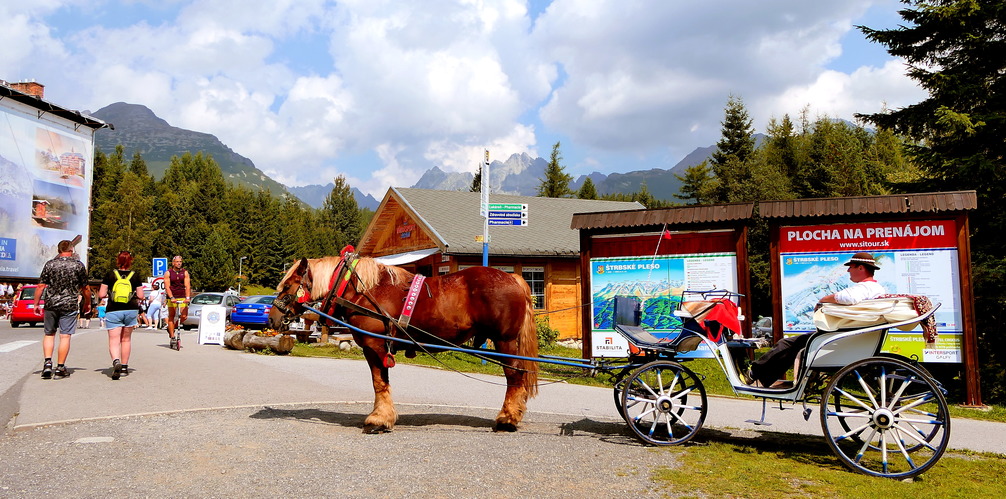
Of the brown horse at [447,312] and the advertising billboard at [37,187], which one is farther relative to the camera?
the advertising billboard at [37,187]

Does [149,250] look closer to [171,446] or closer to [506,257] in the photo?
[506,257]

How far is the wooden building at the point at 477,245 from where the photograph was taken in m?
20.2

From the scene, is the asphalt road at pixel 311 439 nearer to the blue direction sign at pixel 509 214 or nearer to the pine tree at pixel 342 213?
the blue direction sign at pixel 509 214

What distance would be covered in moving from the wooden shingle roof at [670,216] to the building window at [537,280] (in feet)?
30.6

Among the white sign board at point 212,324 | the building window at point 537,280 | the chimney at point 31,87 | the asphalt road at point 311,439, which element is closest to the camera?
the asphalt road at point 311,439

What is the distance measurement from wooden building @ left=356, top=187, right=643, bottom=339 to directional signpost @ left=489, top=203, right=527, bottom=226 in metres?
5.05

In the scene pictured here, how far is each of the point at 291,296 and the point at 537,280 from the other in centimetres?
1400

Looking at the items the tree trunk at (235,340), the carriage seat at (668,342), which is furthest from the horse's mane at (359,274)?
the tree trunk at (235,340)

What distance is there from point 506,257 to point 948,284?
1270cm

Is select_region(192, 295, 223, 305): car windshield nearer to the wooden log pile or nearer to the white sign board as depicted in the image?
the white sign board

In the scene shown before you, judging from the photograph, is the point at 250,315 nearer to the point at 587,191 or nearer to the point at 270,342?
the point at 270,342

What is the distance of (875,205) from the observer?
9.54 m

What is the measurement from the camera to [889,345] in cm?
931

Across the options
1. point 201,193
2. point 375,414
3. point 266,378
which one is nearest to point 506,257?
point 266,378
